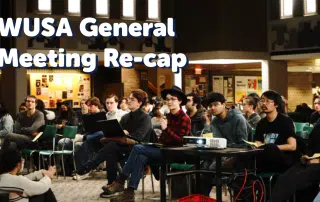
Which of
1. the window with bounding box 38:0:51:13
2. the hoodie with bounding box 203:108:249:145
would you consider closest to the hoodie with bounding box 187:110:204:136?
the hoodie with bounding box 203:108:249:145

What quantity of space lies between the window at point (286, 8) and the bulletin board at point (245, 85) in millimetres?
3725

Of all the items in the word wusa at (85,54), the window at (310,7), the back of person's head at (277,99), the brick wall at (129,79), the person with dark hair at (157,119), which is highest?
the window at (310,7)

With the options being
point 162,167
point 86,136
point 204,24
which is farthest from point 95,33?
point 162,167

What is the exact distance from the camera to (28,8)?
20078 millimetres

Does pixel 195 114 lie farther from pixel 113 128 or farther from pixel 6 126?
pixel 6 126

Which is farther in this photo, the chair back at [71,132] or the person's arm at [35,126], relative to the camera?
the person's arm at [35,126]

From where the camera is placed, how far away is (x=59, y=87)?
21.8 meters

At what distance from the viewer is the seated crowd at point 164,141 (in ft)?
21.2

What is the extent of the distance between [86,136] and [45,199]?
6169 mm

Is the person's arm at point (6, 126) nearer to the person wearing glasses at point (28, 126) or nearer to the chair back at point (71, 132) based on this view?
the person wearing glasses at point (28, 126)

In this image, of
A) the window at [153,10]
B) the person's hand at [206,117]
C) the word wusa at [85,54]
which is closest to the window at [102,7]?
the word wusa at [85,54]

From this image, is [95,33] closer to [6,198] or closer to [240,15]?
[240,15]

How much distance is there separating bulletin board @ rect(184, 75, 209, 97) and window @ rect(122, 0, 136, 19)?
3.42m

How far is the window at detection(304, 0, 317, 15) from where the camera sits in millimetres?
21062
